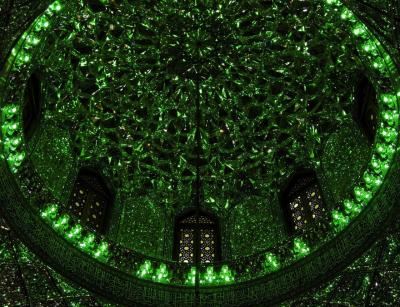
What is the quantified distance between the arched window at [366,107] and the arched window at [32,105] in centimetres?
519

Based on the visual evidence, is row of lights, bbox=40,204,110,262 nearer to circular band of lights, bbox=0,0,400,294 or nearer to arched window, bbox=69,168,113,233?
circular band of lights, bbox=0,0,400,294

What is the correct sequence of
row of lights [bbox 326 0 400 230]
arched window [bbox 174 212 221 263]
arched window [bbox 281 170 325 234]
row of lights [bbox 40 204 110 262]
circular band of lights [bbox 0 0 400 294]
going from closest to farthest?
circular band of lights [bbox 0 0 400 294] < row of lights [bbox 326 0 400 230] < row of lights [bbox 40 204 110 262] < arched window [bbox 281 170 325 234] < arched window [bbox 174 212 221 263]

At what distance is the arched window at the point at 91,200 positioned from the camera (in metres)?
10.8

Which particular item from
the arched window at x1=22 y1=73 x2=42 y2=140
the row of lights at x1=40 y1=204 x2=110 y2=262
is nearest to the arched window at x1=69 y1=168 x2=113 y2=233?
the row of lights at x1=40 y1=204 x2=110 y2=262

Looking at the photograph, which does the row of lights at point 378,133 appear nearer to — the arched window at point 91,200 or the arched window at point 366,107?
the arched window at point 366,107

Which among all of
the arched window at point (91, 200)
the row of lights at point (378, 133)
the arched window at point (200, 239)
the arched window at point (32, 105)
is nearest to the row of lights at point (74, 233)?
the arched window at point (91, 200)

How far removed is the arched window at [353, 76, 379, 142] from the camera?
10086mm

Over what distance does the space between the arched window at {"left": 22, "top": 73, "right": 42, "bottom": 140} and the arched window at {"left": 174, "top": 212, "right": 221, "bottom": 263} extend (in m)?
3.05

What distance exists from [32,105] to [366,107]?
534cm

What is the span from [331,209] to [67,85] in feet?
A: 16.0

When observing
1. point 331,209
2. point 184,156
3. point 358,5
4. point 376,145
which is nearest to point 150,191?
point 184,156

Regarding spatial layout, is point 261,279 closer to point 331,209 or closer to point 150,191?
point 331,209

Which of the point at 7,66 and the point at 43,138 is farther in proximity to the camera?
the point at 43,138

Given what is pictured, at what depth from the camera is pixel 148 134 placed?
11.9 meters
